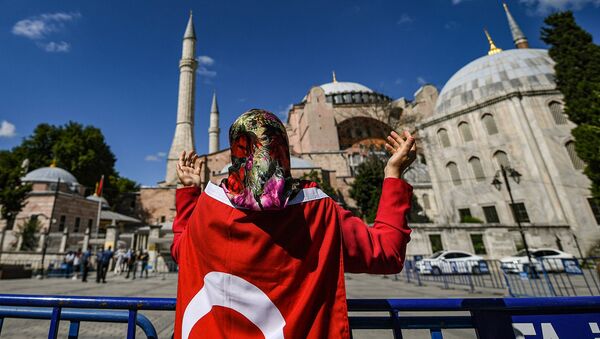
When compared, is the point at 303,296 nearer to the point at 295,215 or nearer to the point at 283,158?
the point at 295,215

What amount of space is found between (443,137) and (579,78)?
8.29 meters

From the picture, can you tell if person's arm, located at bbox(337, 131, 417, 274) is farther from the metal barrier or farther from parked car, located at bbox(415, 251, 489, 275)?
parked car, located at bbox(415, 251, 489, 275)

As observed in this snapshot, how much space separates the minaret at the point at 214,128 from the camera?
38.8m

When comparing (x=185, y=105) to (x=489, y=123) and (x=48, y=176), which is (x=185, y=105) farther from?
(x=489, y=123)

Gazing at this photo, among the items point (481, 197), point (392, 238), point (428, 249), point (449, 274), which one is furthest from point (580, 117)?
point (392, 238)

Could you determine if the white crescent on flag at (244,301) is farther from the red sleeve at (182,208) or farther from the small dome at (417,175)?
the small dome at (417,175)

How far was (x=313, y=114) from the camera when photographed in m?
34.3

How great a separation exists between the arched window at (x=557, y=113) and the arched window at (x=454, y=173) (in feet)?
22.2

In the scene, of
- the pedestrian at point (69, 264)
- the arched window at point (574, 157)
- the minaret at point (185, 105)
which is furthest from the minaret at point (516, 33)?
the pedestrian at point (69, 264)

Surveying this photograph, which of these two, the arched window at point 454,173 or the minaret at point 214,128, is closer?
the arched window at point 454,173

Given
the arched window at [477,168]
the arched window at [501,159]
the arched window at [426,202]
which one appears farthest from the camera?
the arched window at [426,202]

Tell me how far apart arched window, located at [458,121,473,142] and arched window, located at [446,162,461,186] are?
218 cm

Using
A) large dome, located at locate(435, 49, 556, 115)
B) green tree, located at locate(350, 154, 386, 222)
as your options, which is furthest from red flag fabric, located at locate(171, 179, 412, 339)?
large dome, located at locate(435, 49, 556, 115)

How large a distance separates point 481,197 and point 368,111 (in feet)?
71.3
